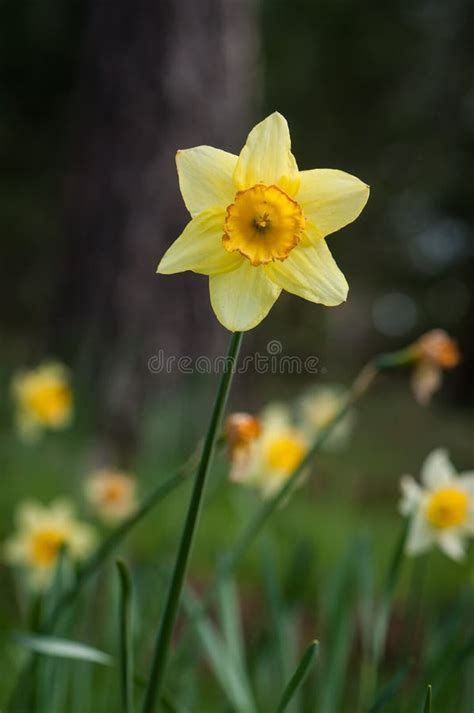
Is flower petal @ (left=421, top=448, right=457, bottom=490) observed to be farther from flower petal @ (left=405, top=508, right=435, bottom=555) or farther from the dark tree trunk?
the dark tree trunk

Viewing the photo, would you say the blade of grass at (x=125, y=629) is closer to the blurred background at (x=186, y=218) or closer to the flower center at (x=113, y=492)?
the flower center at (x=113, y=492)

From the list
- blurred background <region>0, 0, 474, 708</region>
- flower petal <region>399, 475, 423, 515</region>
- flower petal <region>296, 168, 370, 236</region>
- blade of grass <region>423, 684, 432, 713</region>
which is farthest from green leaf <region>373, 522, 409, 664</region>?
blurred background <region>0, 0, 474, 708</region>

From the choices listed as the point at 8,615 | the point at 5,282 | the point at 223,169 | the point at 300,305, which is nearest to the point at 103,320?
the point at 8,615

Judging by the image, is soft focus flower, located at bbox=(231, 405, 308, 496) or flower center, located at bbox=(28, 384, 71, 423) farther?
flower center, located at bbox=(28, 384, 71, 423)

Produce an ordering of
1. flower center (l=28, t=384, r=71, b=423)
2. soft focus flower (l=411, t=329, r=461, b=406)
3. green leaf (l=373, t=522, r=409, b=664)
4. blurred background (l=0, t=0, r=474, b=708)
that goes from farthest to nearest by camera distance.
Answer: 1. blurred background (l=0, t=0, r=474, b=708)
2. flower center (l=28, t=384, r=71, b=423)
3. soft focus flower (l=411, t=329, r=461, b=406)
4. green leaf (l=373, t=522, r=409, b=664)

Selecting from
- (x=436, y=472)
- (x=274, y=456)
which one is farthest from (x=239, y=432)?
(x=274, y=456)
